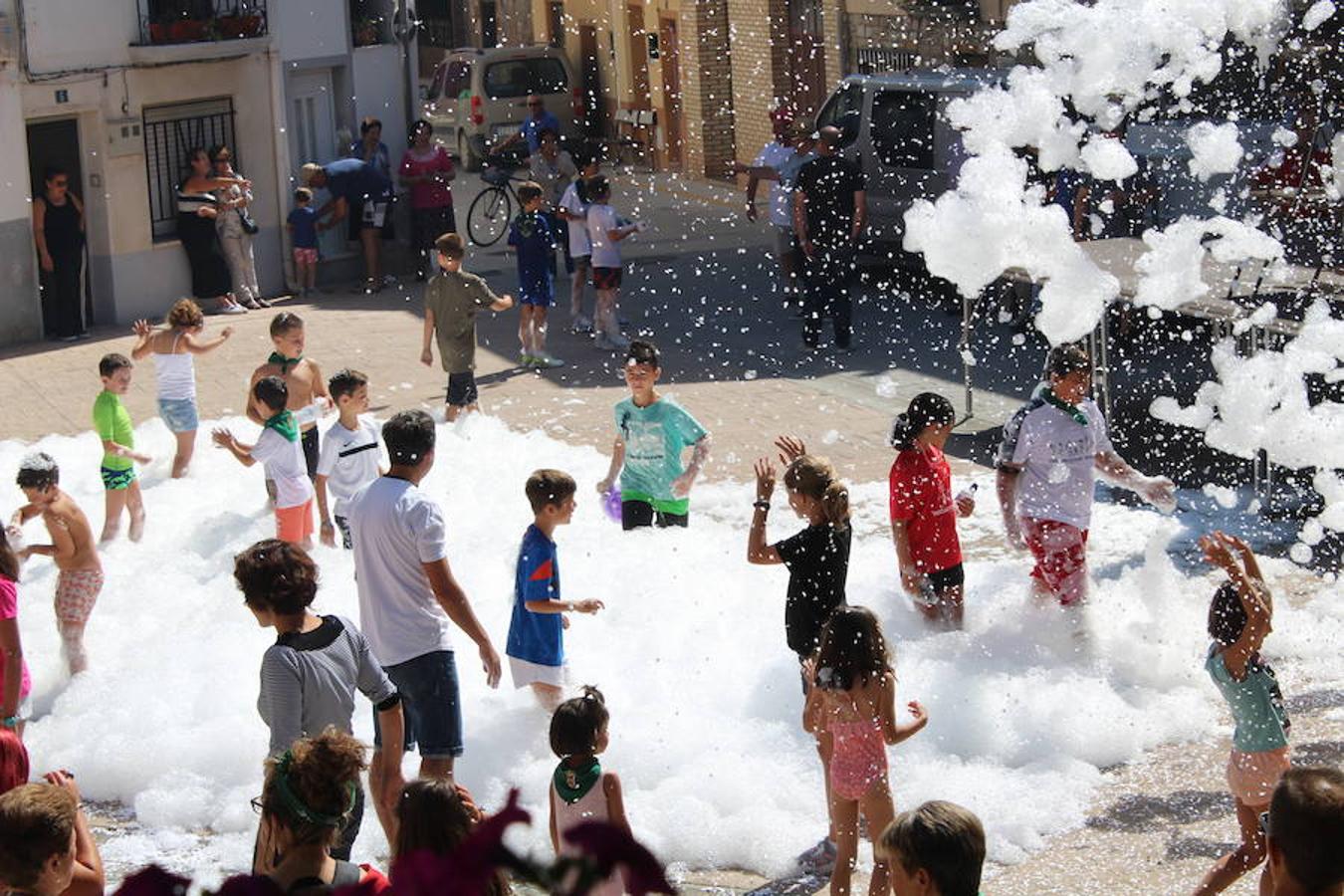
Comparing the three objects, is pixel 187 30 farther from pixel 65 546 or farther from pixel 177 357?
pixel 65 546

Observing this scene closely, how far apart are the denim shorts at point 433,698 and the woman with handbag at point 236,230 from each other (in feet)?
44.6

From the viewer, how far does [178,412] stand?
1242 centimetres

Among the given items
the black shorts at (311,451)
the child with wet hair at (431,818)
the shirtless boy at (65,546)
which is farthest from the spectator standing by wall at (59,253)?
the child with wet hair at (431,818)

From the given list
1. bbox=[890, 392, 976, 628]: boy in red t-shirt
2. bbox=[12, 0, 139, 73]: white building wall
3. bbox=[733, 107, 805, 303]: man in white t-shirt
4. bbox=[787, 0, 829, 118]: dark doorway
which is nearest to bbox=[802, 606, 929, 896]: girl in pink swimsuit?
bbox=[890, 392, 976, 628]: boy in red t-shirt

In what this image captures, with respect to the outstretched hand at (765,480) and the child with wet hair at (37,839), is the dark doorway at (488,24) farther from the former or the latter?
the child with wet hair at (37,839)

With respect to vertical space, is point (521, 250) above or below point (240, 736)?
above

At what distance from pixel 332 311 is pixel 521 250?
4015 millimetres

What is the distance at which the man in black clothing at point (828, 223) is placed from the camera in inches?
640

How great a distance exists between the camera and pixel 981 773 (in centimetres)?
781

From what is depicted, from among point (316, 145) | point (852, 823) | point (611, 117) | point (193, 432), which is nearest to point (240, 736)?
point (852, 823)

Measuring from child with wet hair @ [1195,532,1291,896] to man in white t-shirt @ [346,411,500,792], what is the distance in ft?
8.25

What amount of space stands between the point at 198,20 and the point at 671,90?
417 inches

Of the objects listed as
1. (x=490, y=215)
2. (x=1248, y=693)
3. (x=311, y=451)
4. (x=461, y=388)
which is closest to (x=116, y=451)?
(x=311, y=451)

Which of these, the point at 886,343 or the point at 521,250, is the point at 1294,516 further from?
the point at 521,250
